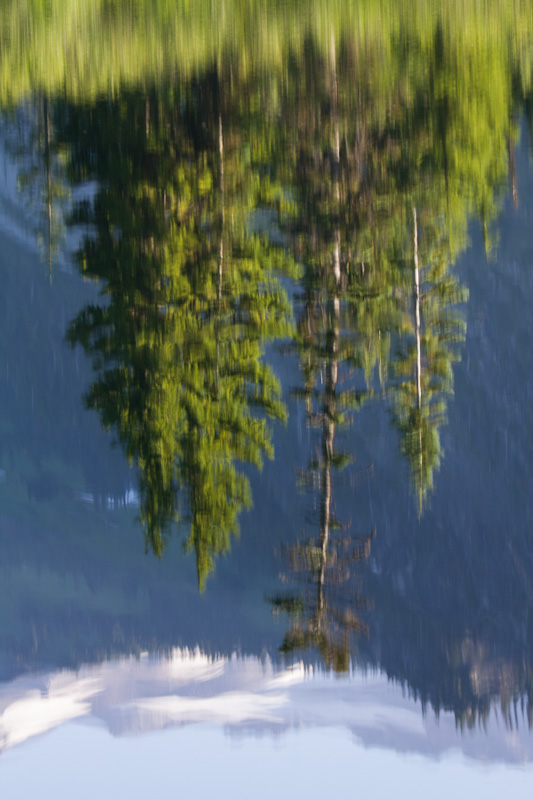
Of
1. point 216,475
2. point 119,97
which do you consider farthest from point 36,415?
point 119,97

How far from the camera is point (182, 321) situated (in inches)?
414

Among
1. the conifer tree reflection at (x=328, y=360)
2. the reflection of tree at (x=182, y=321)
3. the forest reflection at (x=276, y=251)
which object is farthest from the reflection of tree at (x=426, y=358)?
the reflection of tree at (x=182, y=321)

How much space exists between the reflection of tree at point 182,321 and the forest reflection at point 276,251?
0.03m

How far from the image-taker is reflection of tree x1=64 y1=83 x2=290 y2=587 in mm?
9125

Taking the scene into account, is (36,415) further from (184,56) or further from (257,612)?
(184,56)

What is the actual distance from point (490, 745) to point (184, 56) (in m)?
13.8

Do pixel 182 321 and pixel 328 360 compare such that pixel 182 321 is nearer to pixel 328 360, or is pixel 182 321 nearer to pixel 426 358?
pixel 328 360

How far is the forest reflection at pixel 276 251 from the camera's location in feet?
29.8

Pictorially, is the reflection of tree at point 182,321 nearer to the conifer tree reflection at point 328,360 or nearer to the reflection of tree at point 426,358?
the conifer tree reflection at point 328,360

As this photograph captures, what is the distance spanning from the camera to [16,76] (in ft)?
55.2

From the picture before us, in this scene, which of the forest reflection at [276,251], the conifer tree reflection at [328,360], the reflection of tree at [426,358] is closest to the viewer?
the conifer tree reflection at [328,360]

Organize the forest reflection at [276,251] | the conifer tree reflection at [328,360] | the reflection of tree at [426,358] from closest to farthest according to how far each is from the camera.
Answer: the conifer tree reflection at [328,360]
the forest reflection at [276,251]
the reflection of tree at [426,358]

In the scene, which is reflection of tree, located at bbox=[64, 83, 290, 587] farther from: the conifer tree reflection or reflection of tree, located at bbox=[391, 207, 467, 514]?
reflection of tree, located at bbox=[391, 207, 467, 514]

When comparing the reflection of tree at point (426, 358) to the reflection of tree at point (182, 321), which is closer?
the reflection of tree at point (182, 321)
